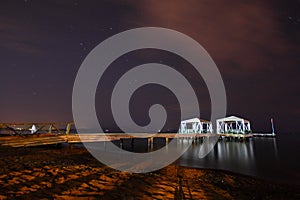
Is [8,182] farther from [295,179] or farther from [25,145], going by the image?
[295,179]

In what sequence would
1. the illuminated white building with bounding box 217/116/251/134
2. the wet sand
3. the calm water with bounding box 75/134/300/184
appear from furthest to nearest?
1. the illuminated white building with bounding box 217/116/251/134
2. the calm water with bounding box 75/134/300/184
3. the wet sand

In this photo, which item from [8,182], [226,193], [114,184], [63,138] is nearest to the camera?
[8,182]

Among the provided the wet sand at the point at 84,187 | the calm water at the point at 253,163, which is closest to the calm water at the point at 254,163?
the calm water at the point at 253,163

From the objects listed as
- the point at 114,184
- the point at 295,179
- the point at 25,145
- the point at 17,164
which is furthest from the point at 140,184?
the point at 295,179

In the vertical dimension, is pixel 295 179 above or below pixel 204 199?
below

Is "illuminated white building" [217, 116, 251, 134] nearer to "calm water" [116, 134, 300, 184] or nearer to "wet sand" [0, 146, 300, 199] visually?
"calm water" [116, 134, 300, 184]

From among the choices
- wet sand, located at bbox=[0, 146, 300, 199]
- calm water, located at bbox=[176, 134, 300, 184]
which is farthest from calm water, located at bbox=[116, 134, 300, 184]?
wet sand, located at bbox=[0, 146, 300, 199]

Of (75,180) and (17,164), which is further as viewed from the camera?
(17,164)

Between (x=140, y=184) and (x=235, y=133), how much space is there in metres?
47.9

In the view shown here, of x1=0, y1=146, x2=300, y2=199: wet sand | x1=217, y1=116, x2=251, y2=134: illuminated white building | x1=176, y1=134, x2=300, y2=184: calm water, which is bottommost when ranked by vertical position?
x1=176, y1=134, x2=300, y2=184: calm water

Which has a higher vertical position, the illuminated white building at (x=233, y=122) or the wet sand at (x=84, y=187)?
the illuminated white building at (x=233, y=122)

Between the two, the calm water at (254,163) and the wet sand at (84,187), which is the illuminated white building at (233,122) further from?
the wet sand at (84,187)

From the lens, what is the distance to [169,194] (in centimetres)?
589

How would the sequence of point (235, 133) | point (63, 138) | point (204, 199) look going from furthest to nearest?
1. point (235, 133)
2. point (63, 138)
3. point (204, 199)
